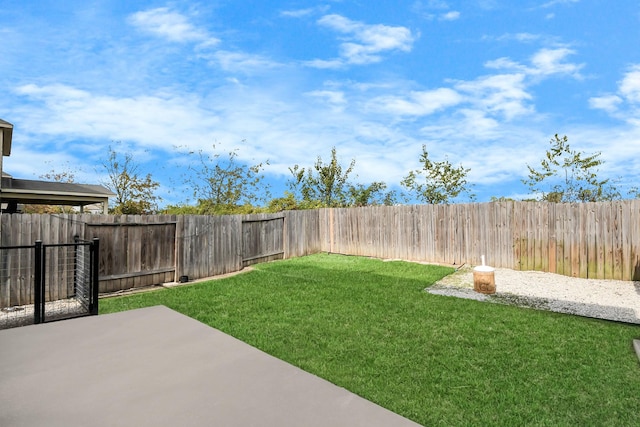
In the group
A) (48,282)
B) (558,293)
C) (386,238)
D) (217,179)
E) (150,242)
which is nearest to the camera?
(48,282)

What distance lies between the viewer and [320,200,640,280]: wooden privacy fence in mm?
7598

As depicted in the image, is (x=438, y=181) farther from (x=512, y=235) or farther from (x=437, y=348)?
(x=437, y=348)

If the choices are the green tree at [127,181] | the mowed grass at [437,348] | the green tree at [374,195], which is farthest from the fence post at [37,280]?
the green tree at [374,195]

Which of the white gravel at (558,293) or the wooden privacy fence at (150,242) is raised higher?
the wooden privacy fence at (150,242)

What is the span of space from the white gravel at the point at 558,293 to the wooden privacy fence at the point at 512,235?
434 mm

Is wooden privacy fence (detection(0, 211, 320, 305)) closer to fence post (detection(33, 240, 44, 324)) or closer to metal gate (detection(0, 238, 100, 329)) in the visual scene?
metal gate (detection(0, 238, 100, 329))

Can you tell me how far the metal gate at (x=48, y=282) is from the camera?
557 cm

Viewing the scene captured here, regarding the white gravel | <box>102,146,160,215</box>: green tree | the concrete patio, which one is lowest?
the white gravel

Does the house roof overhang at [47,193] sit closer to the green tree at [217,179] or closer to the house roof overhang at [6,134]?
the house roof overhang at [6,134]

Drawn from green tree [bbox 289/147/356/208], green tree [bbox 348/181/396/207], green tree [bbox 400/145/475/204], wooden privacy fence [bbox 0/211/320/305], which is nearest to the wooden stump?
wooden privacy fence [bbox 0/211/320/305]

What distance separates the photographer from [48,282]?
6309mm

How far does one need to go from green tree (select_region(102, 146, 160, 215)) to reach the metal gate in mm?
12531

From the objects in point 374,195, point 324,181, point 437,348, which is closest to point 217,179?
point 324,181

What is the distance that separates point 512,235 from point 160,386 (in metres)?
8.69
